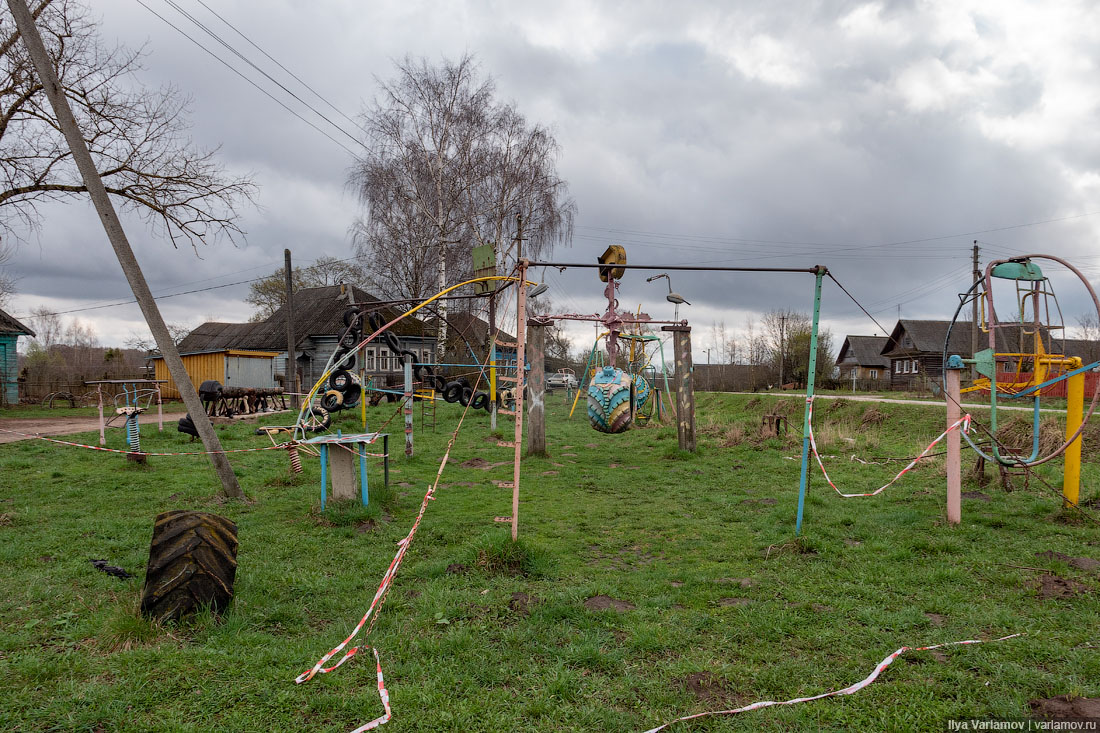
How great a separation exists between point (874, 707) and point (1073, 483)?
4928 millimetres

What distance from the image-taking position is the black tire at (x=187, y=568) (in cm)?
359

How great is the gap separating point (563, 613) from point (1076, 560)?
410 centimetres

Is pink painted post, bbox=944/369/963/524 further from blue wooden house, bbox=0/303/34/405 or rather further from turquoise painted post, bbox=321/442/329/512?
blue wooden house, bbox=0/303/34/405

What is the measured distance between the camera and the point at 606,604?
13.6 ft

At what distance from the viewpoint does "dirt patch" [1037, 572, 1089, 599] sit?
4.03 metres

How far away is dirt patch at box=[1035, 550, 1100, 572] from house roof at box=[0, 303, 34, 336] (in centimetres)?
3008

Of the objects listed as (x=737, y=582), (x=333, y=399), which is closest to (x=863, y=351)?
(x=333, y=399)

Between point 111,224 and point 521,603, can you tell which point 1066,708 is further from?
point 111,224

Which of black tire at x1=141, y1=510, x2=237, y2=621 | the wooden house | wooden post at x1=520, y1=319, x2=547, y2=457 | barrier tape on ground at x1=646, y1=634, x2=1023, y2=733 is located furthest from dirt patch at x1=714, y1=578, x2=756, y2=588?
the wooden house

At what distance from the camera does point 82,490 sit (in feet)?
25.0

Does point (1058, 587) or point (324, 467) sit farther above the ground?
point (324, 467)

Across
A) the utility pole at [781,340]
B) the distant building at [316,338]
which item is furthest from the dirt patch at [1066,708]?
the utility pole at [781,340]

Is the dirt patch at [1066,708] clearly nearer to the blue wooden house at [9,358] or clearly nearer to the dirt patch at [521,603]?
the dirt patch at [521,603]

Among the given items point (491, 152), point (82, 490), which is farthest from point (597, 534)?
point (491, 152)
